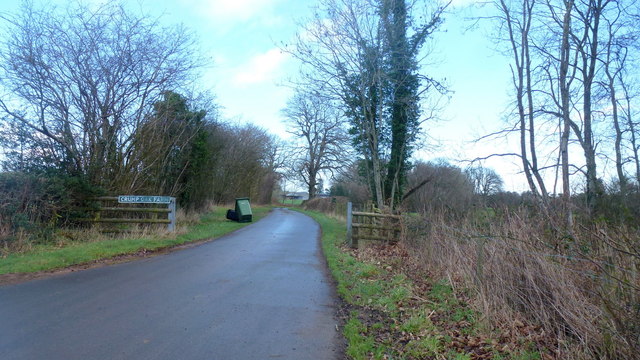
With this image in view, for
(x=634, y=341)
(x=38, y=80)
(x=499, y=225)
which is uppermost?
(x=38, y=80)

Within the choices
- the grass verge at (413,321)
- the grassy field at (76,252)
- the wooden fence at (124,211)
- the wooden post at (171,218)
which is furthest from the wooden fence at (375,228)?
the wooden fence at (124,211)

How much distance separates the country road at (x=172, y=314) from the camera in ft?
16.1

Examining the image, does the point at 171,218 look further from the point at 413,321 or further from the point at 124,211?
the point at 413,321

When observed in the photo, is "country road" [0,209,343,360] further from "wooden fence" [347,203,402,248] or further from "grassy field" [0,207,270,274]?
"wooden fence" [347,203,402,248]

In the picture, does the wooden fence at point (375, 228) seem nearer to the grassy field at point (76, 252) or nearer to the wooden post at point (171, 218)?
the grassy field at point (76, 252)

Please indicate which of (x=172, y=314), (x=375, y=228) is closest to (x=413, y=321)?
(x=172, y=314)

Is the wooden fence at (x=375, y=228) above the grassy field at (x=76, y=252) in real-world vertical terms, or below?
above

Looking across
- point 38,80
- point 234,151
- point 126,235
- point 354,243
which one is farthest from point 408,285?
point 234,151

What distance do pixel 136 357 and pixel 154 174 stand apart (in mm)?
16232

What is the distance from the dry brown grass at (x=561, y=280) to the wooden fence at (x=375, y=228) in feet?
18.6

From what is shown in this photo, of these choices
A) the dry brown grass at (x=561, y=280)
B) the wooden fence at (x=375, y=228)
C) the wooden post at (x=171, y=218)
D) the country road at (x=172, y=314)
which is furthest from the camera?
the wooden post at (x=171, y=218)

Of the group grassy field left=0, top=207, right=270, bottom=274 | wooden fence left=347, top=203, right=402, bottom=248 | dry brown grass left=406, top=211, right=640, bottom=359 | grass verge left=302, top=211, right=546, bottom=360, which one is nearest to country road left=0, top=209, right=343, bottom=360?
grass verge left=302, top=211, right=546, bottom=360

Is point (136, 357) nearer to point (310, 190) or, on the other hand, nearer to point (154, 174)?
point (154, 174)

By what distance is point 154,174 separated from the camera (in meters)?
19.8
